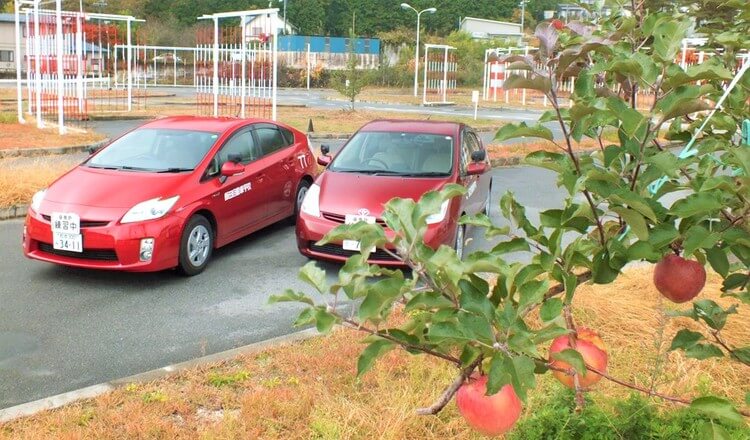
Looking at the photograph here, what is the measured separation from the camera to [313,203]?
825cm

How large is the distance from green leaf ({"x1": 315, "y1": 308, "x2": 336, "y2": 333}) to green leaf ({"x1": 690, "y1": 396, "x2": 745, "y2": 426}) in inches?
35.8

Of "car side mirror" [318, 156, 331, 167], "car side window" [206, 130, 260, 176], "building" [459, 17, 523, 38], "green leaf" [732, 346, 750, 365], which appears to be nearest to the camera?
"green leaf" [732, 346, 750, 365]

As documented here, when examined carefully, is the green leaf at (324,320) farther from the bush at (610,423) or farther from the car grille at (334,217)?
the car grille at (334,217)

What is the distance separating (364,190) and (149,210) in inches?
87.8

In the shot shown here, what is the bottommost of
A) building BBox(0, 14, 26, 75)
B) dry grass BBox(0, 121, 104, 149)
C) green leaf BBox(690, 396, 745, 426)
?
dry grass BBox(0, 121, 104, 149)

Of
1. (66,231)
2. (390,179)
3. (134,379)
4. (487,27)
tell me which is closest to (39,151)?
(66,231)

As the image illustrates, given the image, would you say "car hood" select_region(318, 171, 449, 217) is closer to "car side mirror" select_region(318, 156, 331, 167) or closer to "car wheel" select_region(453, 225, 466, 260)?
"car wheel" select_region(453, 225, 466, 260)

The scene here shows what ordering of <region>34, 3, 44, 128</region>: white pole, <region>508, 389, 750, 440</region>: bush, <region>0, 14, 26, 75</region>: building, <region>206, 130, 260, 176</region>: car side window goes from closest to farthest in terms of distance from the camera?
1. <region>508, 389, 750, 440</region>: bush
2. <region>206, 130, 260, 176</region>: car side window
3. <region>34, 3, 44, 128</region>: white pole
4. <region>0, 14, 26, 75</region>: building

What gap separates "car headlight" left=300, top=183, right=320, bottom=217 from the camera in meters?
8.15

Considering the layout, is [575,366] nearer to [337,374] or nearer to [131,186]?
[337,374]

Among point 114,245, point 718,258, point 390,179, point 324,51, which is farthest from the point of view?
point 324,51

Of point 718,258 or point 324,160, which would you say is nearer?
point 718,258

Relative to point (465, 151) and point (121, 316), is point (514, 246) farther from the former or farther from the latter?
point (465, 151)

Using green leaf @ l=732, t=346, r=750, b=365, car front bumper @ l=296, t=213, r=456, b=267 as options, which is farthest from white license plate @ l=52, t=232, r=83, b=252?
green leaf @ l=732, t=346, r=750, b=365
